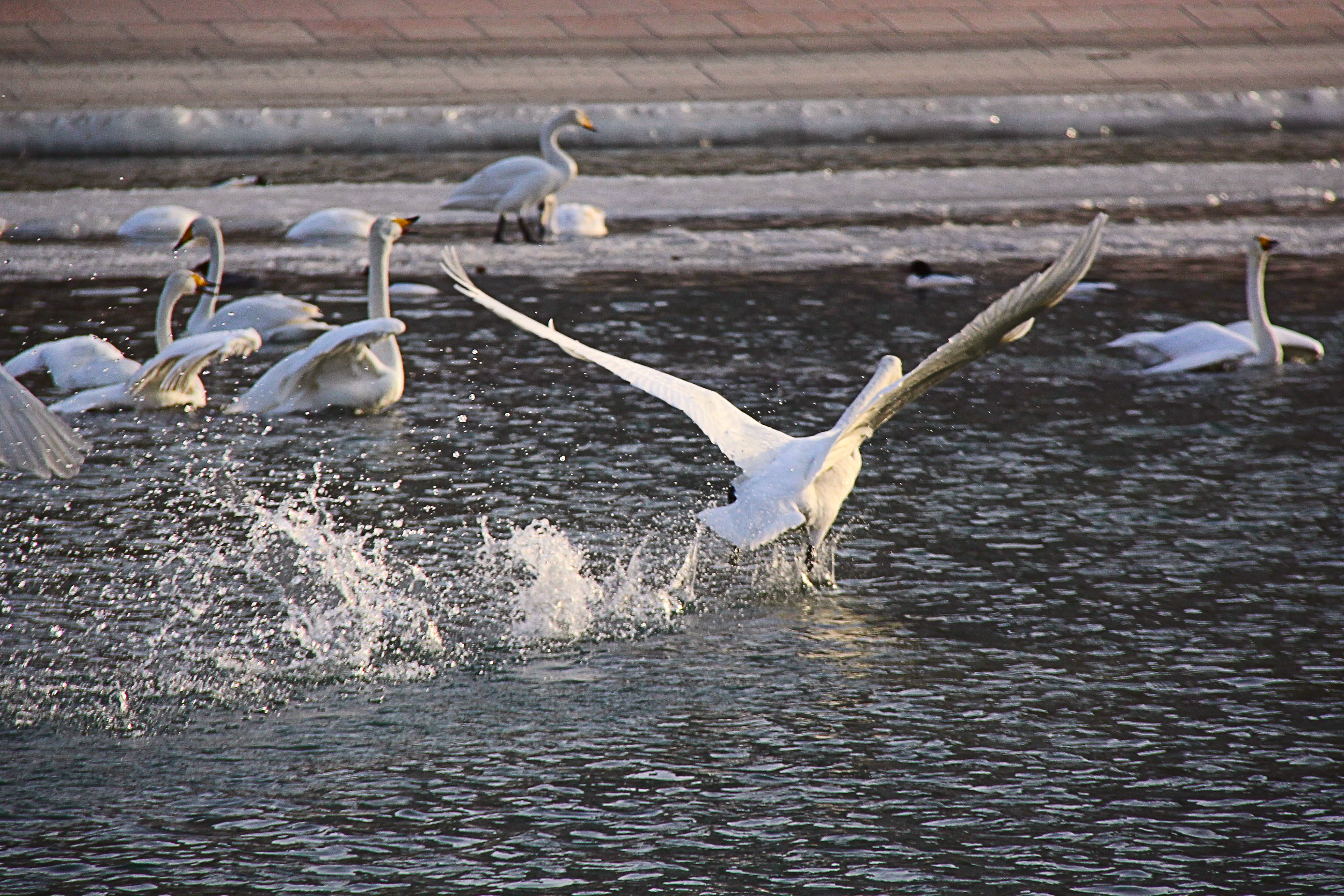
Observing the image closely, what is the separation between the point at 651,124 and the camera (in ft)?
76.4

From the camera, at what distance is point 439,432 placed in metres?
9.10

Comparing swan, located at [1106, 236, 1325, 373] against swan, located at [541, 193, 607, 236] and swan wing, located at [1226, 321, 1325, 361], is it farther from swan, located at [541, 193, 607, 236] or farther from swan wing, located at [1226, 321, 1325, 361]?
swan, located at [541, 193, 607, 236]

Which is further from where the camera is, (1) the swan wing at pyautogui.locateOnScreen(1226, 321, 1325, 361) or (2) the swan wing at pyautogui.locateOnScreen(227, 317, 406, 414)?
(1) the swan wing at pyautogui.locateOnScreen(1226, 321, 1325, 361)

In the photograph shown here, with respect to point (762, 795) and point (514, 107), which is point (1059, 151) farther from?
point (762, 795)

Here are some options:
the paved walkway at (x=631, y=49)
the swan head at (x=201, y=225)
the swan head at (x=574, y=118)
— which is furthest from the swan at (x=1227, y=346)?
the paved walkway at (x=631, y=49)

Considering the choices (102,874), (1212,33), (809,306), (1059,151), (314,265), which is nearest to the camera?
(102,874)

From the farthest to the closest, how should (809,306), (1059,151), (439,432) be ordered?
1. (1059,151)
2. (809,306)
3. (439,432)

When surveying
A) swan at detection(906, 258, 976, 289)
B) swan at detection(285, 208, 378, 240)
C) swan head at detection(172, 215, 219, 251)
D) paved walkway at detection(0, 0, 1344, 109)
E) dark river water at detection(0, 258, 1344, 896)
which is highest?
paved walkway at detection(0, 0, 1344, 109)

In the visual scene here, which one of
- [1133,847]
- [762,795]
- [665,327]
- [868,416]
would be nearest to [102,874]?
[762,795]

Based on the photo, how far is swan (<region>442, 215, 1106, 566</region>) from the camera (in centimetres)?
586

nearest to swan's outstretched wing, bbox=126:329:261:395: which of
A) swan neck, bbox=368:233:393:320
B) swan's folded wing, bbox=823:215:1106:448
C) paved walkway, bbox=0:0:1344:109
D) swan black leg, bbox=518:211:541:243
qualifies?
swan neck, bbox=368:233:393:320

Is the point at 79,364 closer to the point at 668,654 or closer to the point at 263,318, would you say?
the point at 263,318

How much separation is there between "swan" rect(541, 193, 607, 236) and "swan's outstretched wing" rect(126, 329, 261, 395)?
6.38 meters

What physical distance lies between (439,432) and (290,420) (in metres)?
0.90
